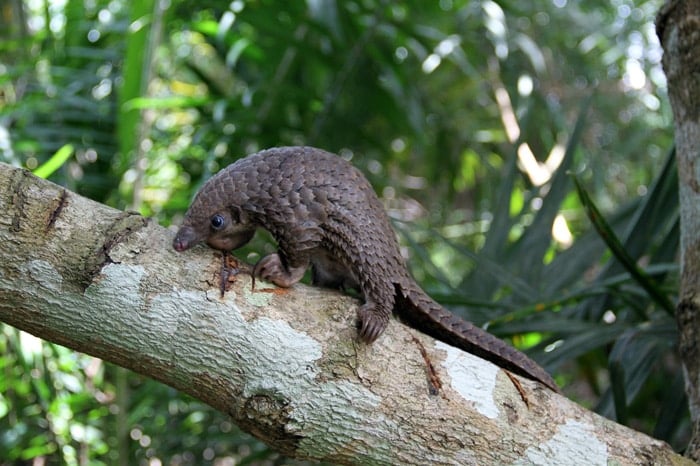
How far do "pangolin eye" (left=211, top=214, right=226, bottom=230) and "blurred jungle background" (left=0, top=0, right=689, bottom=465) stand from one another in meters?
0.35

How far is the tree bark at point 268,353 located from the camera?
887mm

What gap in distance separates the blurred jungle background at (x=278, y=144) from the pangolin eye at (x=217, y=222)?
353 millimetres

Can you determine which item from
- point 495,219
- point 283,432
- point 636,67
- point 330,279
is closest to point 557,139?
point 636,67

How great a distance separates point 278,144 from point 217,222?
48.3 inches

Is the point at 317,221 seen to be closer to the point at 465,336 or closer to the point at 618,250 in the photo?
the point at 465,336

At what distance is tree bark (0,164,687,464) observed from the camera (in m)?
0.89

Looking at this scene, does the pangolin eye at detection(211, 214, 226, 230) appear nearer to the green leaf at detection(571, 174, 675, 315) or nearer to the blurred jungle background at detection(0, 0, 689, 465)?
the blurred jungle background at detection(0, 0, 689, 465)

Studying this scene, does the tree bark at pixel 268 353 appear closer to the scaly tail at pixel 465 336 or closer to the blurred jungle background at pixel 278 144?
the scaly tail at pixel 465 336

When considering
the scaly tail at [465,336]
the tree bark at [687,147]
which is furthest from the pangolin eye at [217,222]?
the tree bark at [687,147]

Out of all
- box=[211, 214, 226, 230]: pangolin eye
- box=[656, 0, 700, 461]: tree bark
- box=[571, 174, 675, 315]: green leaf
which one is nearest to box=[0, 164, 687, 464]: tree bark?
box=[211, 214, 226, 230]: pangolin eye

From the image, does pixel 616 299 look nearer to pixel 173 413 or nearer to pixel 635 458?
pixel 635 458

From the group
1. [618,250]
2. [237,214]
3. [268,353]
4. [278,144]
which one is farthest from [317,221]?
[278,144]

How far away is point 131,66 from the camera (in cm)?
203

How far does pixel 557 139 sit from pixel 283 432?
2.62m
